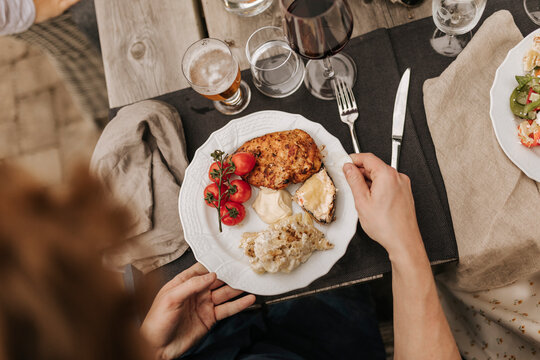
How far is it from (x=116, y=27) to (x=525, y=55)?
1.30 meters

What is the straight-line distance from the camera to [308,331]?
120 cm

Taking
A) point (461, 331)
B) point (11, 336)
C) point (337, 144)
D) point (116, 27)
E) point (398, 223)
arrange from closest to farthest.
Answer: point (11, 336) < point (398, 223) < point (337, 144) < point (461, 331) < point (116, 27)

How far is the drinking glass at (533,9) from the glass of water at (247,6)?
0.78m

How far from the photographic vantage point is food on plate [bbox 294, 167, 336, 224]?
88 centimetres

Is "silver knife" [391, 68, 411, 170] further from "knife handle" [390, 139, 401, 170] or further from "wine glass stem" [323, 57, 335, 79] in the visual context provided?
"wine glass stem" [323, 57, 335, 79]

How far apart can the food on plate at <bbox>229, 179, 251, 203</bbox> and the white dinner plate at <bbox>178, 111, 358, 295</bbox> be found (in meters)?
0.03

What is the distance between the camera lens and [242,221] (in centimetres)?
96

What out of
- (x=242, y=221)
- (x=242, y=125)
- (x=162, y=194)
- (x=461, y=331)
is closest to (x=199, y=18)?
(x=242, y=125)

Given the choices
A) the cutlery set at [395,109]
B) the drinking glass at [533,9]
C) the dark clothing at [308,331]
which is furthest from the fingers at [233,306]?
the drinking glass at [533,9]

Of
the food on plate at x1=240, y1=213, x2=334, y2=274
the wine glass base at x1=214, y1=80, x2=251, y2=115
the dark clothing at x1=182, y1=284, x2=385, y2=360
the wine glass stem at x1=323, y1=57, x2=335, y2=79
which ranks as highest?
the wine glass stem at x1=323, y1=57, x2=335, y2=79

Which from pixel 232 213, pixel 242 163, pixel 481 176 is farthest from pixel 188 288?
pixel 481 176

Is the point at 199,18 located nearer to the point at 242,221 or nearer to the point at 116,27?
the point at 116,27

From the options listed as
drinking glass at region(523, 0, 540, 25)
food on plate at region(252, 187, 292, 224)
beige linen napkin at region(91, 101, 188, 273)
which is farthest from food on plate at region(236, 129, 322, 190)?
drinking glass at region(523, 0, 540, 25)

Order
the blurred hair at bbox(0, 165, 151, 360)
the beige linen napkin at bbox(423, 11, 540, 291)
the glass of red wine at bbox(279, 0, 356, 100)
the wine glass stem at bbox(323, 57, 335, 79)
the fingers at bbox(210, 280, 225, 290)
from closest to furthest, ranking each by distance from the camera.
Answer: the blurred hair at bbox(0, 165, 151, 360) → the glass of red wine at bbox(279, 0, 356, 100) → the beige linen napkin at bbox(423, 11, 540, 291) → the fingers at bbox(210, 280, 225, 290) → the wine glass stem at bbox(323, 57, 335, 79)
